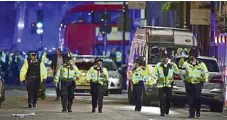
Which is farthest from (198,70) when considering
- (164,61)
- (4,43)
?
(4,43)

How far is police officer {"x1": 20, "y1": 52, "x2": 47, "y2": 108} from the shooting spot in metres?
22.5

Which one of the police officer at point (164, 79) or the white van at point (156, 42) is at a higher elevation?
the white van at point (156, 42)

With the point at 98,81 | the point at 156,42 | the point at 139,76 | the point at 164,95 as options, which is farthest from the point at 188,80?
the point at 156,42

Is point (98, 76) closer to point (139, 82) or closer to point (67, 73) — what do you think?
point (67, 73)

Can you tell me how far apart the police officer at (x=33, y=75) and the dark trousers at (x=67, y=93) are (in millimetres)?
1716

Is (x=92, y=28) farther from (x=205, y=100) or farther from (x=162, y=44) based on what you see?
(x=205, y=100)

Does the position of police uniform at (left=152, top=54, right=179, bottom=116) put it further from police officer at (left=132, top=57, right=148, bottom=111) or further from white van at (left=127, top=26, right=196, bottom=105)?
white van at (left=127, top=26, right=196, bottom=105)

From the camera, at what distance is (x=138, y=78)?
71.7ft

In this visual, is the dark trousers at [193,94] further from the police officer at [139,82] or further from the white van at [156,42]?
the white van at [156,42]

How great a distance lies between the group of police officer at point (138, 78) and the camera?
2011 cm

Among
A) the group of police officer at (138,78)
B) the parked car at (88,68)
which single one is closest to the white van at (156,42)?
the group of police officer at (138,78)

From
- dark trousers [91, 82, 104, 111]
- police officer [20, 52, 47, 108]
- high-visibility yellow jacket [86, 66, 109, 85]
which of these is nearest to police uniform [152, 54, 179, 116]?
high-visibility yellow jacket [86, 66, 109, 85]

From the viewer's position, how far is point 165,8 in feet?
136

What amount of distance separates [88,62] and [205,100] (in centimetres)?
864
